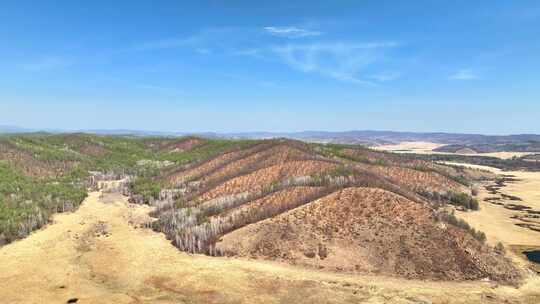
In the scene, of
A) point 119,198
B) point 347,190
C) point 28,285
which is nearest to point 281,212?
point 347,190

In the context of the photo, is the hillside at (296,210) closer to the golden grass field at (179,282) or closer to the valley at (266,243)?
the valley at (266,243)

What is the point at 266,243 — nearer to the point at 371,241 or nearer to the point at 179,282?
the point at 179,282

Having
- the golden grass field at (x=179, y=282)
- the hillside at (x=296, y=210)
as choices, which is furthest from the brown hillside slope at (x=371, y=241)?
the golden grass field at (x=179, y=282)

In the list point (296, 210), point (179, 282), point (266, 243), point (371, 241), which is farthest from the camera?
point (296, 210)

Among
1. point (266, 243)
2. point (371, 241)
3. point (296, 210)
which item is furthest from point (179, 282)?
point (371, 241)

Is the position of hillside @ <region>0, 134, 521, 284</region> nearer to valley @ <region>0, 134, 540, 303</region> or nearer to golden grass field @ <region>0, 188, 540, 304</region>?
valley @ <region>0, 134, 540, 303</region>

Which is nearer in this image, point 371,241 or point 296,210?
point 371,241
